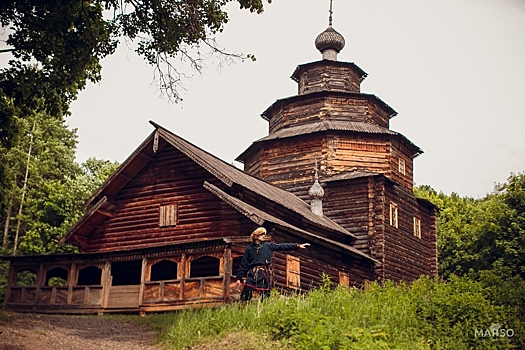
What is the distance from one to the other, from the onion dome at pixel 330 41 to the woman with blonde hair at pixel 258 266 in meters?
22.0

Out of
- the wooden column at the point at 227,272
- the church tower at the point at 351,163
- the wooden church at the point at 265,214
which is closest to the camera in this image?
the wooden column at the point at 227,272

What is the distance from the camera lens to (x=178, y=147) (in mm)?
24422

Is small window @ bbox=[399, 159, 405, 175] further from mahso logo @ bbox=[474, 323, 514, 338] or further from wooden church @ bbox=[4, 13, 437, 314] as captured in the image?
mahso logo @ bbox=[474, 323, 514, 338]

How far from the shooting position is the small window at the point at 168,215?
81.9ft

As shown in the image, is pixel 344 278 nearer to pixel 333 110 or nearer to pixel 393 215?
pixel 393 215

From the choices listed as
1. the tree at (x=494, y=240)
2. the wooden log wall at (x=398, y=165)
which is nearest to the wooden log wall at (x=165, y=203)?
the wooden log wall at (x=398, y=165)

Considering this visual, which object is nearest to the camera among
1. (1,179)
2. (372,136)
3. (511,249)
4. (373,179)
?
(1,179)

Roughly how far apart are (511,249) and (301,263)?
62.9 feet

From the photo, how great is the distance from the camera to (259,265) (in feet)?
52.9

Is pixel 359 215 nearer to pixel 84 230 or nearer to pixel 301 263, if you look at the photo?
pixel 301 263

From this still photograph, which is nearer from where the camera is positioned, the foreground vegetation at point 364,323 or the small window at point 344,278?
the foreground vegetation at point 364,323

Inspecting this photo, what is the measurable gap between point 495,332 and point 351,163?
54.3 ft

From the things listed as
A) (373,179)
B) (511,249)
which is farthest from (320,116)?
(511,249)

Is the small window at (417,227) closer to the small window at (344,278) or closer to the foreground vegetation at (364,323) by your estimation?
the small window at (344,278)
